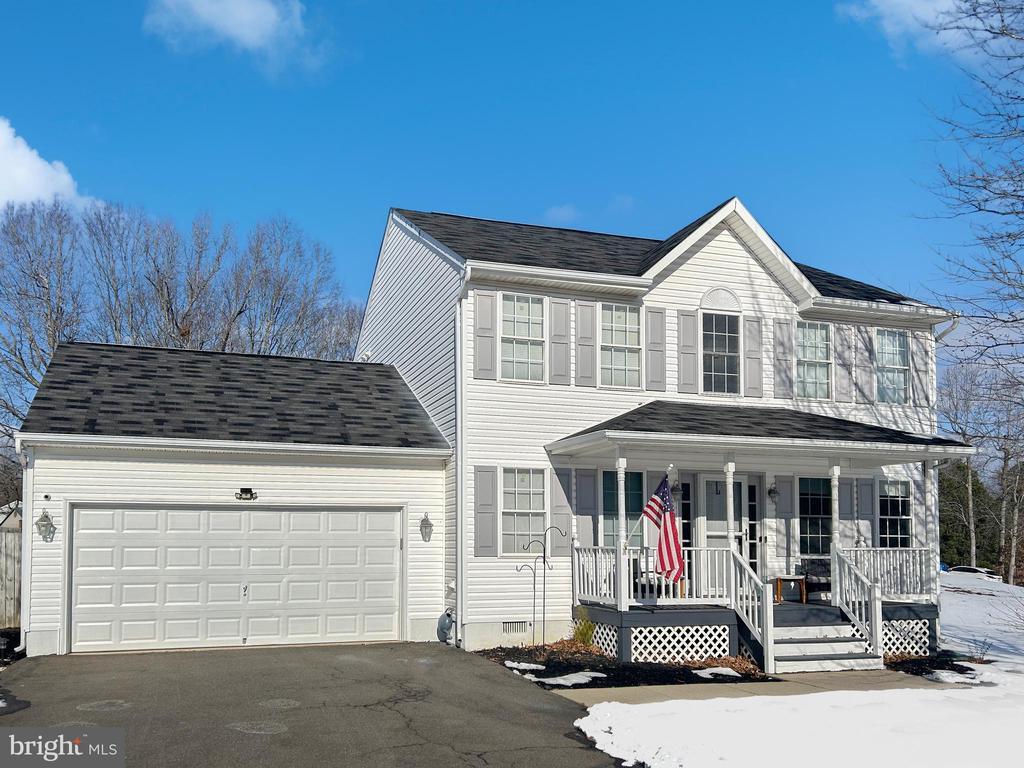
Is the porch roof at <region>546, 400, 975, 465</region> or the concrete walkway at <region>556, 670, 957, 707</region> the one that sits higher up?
the porch roof at <region>546, 400, 975, 465</region>

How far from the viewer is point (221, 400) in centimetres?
1659

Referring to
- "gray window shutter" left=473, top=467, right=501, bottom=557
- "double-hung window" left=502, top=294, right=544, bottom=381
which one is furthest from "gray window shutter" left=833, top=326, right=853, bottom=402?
"gray window shutter" left=473, top=467, right=501, bottom=557

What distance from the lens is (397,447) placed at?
1616cm

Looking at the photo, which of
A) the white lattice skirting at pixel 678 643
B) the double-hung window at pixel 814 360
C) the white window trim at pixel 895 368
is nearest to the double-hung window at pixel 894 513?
the white window trim at pixel 895 368

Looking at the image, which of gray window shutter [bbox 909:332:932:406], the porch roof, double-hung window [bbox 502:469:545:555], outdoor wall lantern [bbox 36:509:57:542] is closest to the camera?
outdoor wall lantern [bbox 36:509:57:542]

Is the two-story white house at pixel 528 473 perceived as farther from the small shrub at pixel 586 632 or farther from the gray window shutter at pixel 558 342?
the small shrub at pixel 586 632

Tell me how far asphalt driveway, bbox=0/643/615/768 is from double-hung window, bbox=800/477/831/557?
6.52 m

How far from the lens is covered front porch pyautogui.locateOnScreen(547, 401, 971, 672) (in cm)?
Answer: 1453

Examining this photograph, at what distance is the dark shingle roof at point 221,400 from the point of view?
15.2 metres

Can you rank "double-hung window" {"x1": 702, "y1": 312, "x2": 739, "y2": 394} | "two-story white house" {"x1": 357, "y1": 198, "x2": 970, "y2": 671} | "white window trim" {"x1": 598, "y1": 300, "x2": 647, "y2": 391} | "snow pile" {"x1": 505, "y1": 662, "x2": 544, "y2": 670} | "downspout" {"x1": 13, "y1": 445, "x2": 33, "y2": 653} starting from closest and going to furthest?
"snow pile" {"x1": 505, "y1": 662, "x2": 544, "y2": 670} < "downspout" {"x1": 13, "y1": 445, "x2": 33, "y2": 653} < "two-story white house" {"x1": 357, "y1": 198, "x2": 970, "y2": 671} < "white window trim" {"x1": 598, "y1": 300, "x2": 647, "y2": 391} < "double-hung window" {"x1": 702, "y1": 312, "x2": 739, "y2": 394}

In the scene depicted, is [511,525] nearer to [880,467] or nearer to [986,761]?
[880,467]

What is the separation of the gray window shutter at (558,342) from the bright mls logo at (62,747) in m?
8.93

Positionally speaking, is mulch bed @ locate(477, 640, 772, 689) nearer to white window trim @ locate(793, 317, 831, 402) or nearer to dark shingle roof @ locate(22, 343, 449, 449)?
dark shingle roof @ locate(22, 343, 449, 449)

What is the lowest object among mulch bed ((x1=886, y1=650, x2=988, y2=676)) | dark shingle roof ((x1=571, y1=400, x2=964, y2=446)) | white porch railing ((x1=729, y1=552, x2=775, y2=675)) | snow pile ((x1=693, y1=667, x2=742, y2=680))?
mulch bed ((x1=886, y1=650, x2=988, y2=676))
